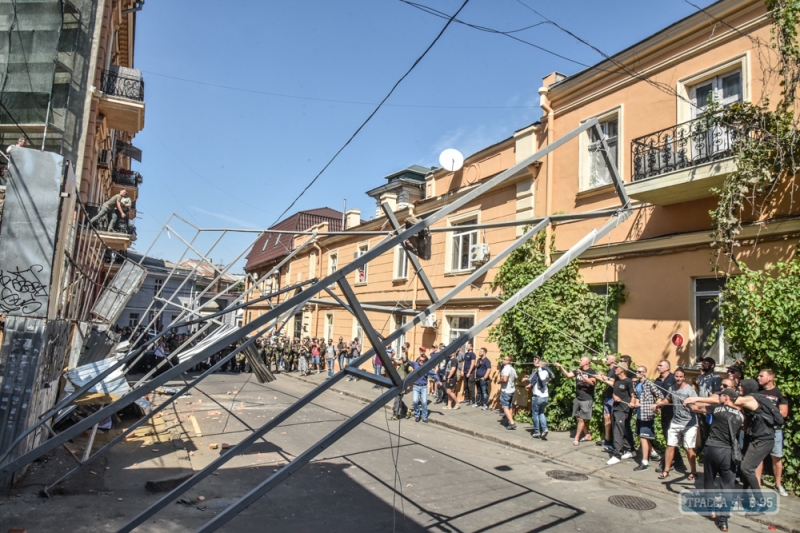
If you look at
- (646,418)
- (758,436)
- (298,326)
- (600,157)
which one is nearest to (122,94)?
(600,157)

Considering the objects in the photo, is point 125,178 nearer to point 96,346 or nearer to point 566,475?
point 96,346

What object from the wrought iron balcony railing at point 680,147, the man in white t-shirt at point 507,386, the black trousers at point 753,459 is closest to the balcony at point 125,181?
the man in white t-shirt at point 507,386

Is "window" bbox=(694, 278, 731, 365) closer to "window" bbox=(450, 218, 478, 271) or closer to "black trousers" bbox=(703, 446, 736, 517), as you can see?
"black trousers" bbox=(703, 446, 736, 517)

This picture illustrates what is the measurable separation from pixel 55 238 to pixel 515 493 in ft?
23.3

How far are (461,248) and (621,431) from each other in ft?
27.5

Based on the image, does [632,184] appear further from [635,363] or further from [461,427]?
[461,427]

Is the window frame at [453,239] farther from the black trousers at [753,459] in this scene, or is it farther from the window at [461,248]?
the black trousers at [753,459]

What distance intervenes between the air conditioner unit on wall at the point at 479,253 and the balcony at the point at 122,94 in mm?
10564

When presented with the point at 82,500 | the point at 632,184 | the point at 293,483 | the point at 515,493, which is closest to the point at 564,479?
the point at 515,493

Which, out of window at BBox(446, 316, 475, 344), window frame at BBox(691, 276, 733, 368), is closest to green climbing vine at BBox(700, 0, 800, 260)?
window frame at BBox(691, 276, 733, 368)

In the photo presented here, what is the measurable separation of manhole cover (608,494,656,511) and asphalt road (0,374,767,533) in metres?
0.10

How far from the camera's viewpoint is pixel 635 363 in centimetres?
1117

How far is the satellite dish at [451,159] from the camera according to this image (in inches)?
634

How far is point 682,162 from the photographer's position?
9.86 metres
